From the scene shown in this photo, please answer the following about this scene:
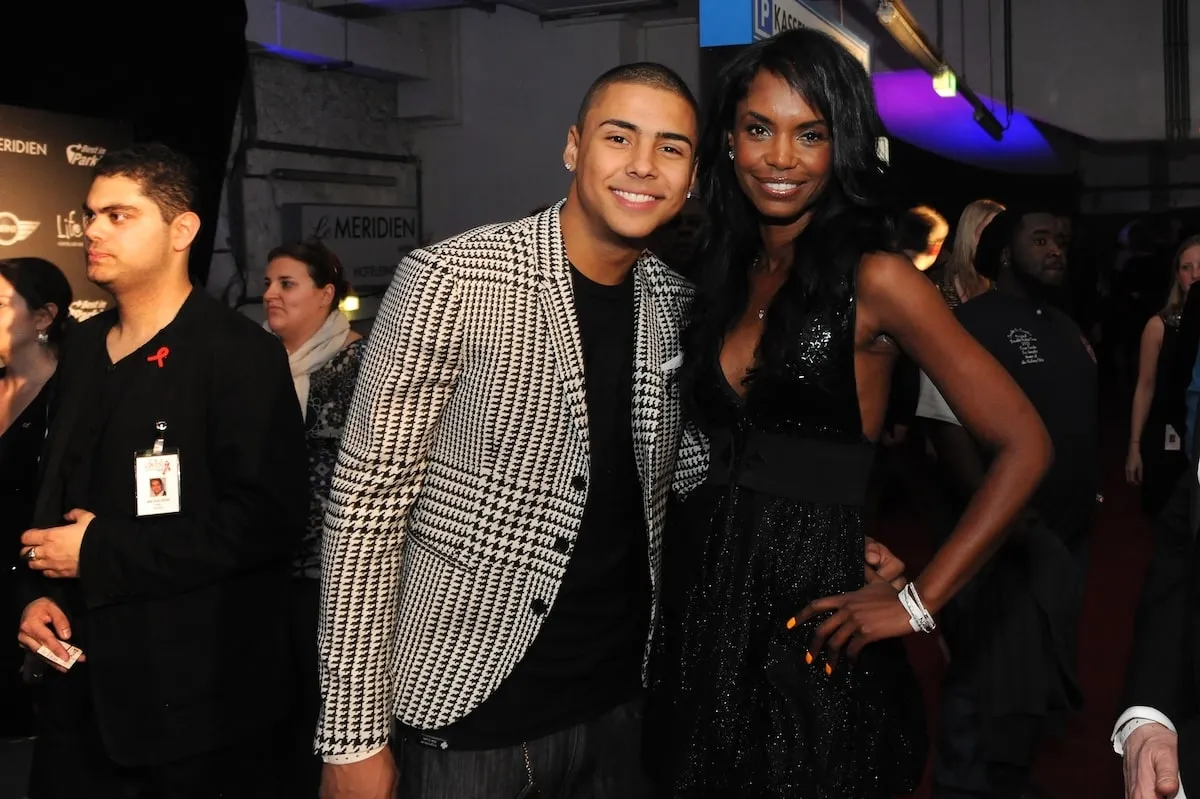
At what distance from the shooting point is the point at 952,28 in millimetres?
12117

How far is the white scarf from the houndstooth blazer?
229cm

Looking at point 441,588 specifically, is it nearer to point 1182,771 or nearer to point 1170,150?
point 1182,771

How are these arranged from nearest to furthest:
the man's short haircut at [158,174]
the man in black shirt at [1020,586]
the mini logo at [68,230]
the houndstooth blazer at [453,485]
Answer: the houndstooth blazer at [453,485] → the man's short haircut at [158,174] → the man in black shirt at [1020,586] → the mini logo at [68,230]

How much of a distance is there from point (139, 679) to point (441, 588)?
846 millimetres

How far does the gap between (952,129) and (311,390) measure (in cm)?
1127

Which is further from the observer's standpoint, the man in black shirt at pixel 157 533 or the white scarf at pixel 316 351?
the white scarf at pixel 316 351

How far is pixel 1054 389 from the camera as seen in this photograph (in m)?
3.40

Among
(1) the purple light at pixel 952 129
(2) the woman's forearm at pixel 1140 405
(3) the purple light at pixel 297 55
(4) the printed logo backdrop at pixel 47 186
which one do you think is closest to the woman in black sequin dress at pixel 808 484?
(4) the printed logo backdrop at pixel 47 186

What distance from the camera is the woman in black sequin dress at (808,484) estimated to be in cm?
176

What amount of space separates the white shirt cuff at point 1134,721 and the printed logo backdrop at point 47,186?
437 centimetres

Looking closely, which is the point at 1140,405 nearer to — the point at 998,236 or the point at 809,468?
the point at 998,236

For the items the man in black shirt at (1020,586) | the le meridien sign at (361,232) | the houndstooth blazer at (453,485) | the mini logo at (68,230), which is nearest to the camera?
the houndstooth blazer at (453,485)

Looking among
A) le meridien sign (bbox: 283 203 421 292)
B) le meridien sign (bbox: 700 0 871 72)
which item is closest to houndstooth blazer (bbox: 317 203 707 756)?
le meridien sign (bbox: 700 0 871 72)

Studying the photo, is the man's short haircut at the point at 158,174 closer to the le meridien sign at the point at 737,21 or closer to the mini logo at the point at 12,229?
the le meridien sign at the point at 737,21
